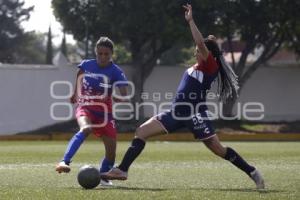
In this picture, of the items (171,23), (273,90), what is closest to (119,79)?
(171,23)

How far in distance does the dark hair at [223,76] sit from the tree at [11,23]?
59266 millimetres

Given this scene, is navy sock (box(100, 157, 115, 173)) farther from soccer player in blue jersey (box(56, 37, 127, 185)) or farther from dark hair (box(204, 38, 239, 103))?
dark hair (box(204, 38, 239, 103))

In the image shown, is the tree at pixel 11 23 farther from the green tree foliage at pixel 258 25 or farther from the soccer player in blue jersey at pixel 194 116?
the soccer player in blue jersey at pixel 194 116

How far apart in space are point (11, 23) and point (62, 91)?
34.3 meters

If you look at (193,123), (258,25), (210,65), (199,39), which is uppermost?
(258,25)

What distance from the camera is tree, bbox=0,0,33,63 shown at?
223ft

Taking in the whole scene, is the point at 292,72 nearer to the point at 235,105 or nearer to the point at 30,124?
the point at 235,105

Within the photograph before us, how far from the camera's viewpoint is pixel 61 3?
37.7m

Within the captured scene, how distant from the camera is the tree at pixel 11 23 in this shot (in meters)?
67.9

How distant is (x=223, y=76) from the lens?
9.34 meters

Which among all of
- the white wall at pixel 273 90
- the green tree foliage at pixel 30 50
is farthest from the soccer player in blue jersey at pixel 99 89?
the green tree foliage at pixel 30 50

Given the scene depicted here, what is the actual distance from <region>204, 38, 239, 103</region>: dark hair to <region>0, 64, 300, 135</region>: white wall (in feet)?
84.9

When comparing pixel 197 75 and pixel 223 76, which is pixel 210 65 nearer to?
pixel 197 75

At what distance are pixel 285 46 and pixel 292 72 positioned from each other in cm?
145
